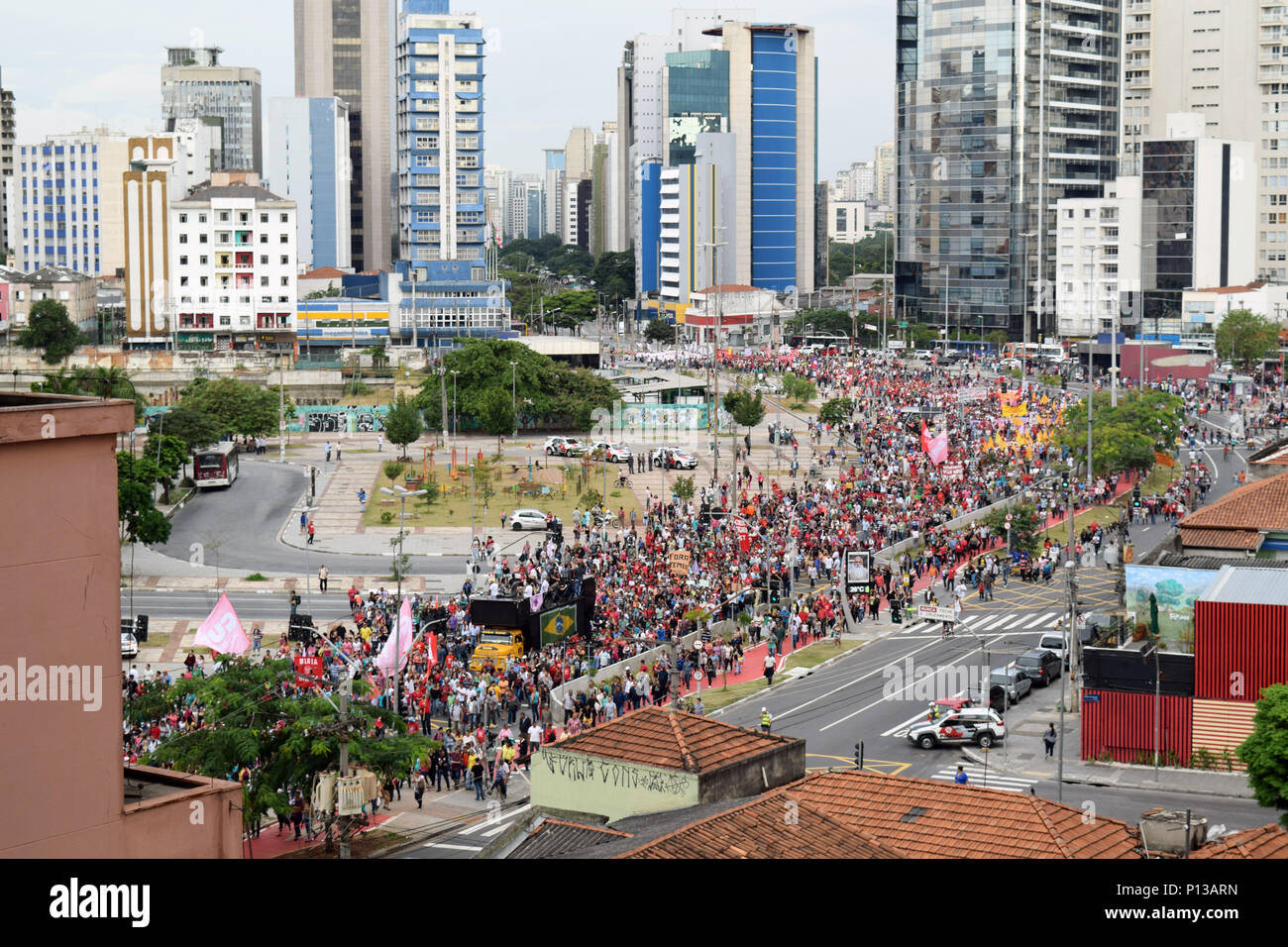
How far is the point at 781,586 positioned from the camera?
46.4 meters

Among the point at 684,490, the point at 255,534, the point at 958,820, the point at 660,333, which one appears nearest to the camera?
the point at 958,820

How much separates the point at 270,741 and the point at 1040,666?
19308mm

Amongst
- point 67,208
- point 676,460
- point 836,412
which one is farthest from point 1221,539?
point 67,208

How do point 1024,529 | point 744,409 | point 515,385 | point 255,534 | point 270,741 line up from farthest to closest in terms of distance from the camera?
point 515,385 → point 744,409 → point 255,534 → point 1024,529 → point 270,741

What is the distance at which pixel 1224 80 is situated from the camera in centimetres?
15025

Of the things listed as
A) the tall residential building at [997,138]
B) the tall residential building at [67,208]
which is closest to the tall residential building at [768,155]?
the tall residential building at [997,138]

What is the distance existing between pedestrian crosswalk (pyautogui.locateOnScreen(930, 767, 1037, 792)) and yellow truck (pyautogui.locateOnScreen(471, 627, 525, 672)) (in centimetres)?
1108

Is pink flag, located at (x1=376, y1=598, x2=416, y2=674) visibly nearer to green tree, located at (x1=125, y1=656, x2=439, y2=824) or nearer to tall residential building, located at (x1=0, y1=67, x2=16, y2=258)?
green tree, located at (x1=125, y1=656, x2=439, y2=824)

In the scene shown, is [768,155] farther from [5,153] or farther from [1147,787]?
[1147,787]

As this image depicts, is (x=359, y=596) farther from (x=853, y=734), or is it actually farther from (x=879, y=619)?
(x=853, y=734)
